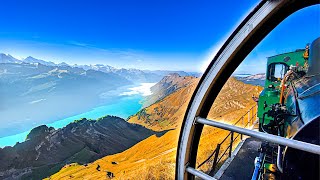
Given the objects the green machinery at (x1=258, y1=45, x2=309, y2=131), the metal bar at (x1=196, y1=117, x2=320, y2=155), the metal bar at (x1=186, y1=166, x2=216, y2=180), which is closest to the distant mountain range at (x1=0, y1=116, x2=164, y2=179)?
the green machinery at (x1=258, y1=45, x2=309, y2=131)

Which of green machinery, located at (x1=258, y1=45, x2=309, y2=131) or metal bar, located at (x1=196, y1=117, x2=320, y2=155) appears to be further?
green machinery, located at (x1=258, y1=45, x2=309, y2=131)

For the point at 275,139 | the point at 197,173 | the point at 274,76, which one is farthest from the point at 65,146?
the point at 275,139

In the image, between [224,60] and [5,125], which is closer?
[224,60]

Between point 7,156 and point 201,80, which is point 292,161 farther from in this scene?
point 7,156

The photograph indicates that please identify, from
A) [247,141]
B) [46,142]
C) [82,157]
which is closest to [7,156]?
[46,142]

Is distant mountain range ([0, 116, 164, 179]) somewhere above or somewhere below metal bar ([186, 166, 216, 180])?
below

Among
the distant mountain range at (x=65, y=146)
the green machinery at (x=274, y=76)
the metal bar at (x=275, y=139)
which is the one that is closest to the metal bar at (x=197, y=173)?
the metal bar at (x=275, y=139)

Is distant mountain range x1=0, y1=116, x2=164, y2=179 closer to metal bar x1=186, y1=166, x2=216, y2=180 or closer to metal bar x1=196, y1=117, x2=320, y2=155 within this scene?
metal bar x1=186, y1=166, x2=216, y2=180
